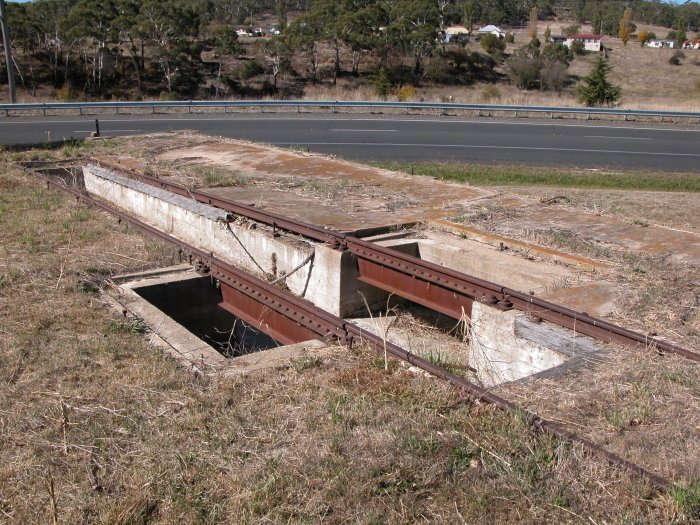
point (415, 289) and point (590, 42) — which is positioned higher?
point (590, 42)

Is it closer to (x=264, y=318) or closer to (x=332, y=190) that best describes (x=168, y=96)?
(x=332, y=190)

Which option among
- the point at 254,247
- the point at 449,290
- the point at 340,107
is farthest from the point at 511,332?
the point at 340,107

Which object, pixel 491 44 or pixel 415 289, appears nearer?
pixel 415 289

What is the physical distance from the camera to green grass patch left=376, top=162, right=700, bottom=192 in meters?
16.6

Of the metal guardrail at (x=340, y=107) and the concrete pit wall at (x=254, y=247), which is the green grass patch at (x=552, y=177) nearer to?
the concrete pit wall at (x=254, y=247)

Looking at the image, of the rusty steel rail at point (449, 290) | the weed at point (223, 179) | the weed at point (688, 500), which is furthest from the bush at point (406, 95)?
the weed at point (688, 500)

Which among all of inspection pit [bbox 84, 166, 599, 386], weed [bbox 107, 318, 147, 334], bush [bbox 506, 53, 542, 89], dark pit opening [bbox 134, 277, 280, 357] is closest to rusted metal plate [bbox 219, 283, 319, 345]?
dark pit opening [bbox 134, 277, 280, 357]

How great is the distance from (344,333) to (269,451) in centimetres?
219

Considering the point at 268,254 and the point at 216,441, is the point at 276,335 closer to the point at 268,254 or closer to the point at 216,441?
the point at 268,254

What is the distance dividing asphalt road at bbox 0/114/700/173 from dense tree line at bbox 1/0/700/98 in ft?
69.9

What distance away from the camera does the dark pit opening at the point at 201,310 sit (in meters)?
8.47

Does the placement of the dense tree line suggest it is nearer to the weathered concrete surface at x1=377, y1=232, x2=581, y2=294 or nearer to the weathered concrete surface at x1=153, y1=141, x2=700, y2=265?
the weathered concrete surface at x1=153, y1=141, x2=700, y2=265

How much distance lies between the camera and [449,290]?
7.46m

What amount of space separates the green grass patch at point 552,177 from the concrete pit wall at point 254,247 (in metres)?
6.82
